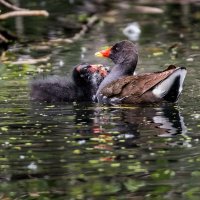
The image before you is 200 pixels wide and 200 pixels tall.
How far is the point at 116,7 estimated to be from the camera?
2244 cm

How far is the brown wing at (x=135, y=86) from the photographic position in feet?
→ 36.3

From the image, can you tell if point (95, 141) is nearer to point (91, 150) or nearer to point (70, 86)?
point (91, 150)

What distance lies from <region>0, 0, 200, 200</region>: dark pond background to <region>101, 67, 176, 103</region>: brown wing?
174 millimetres

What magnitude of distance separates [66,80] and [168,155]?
4.15 m

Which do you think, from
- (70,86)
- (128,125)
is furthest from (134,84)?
(128,125)

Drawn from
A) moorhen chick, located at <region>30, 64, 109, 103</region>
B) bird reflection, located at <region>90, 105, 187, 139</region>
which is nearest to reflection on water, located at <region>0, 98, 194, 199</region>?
bird reflection, located at <region>90, 105, 187, 139</region>

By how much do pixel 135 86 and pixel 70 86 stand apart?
123cm

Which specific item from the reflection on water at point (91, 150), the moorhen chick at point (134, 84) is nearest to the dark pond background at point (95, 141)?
the reflection on water at point (91, 150)

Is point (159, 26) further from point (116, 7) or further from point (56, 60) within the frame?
point (56, 60)

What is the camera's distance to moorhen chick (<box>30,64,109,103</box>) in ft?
39.4

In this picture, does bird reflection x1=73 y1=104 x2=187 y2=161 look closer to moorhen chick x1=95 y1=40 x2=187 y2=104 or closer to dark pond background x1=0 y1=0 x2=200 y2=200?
dark pond background x1=0 y1=0 x2=200 y2=200

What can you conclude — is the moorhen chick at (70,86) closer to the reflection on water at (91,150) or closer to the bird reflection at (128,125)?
the bird reflection at (128,125)

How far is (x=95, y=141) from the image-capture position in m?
9.10

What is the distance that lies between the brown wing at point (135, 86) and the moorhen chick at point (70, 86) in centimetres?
46
